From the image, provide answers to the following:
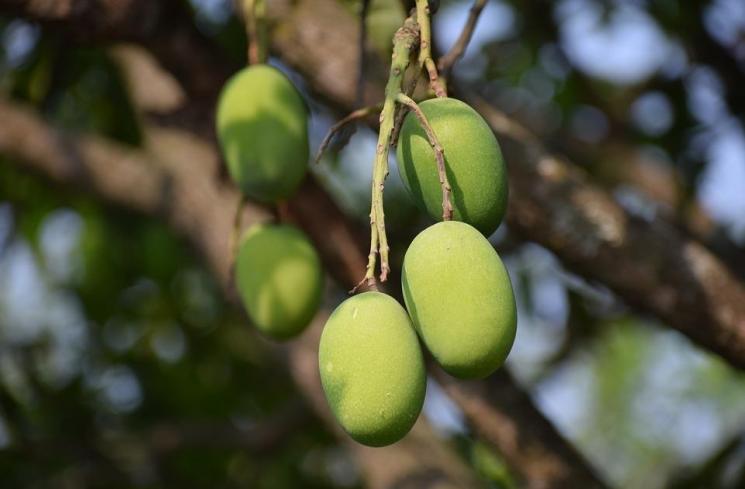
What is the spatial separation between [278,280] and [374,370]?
1.32 ft

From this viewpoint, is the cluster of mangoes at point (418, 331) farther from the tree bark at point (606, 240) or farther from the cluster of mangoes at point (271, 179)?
the tree bark at point (606, 240)

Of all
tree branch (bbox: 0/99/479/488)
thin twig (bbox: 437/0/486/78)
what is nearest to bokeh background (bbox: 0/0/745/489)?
tree branch (bbox: 0/99/479/488)

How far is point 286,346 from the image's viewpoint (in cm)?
179

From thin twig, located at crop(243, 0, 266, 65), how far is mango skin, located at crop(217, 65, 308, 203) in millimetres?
60

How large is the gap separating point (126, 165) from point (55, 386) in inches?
30.2

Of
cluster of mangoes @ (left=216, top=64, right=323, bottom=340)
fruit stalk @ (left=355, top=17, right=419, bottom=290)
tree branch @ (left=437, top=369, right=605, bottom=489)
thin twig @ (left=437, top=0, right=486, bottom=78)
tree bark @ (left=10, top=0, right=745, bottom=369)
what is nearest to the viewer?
fruit stalk @ (left=355, top=17, right=419, bottom=290)

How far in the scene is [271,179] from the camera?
1.04 meters

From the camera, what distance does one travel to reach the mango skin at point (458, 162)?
781 millimetres

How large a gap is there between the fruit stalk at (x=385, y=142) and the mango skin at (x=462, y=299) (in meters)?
0.03

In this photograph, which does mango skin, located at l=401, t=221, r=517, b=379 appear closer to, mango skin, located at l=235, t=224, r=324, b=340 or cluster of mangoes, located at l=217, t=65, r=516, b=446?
cluster of mangoes, located at l=217, t=65, r=516, b=446

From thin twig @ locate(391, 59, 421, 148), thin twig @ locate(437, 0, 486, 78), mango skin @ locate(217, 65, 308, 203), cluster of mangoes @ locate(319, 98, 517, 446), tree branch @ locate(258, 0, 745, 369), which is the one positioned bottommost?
tree branch @ locate(258, 0, 745, 369)

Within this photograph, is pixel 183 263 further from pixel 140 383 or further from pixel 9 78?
pixel 9 78

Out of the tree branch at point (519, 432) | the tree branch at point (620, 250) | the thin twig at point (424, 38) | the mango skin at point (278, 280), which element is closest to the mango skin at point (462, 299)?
the thin twig at point (424, 38)

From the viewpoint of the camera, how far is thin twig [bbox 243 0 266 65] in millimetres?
1130
